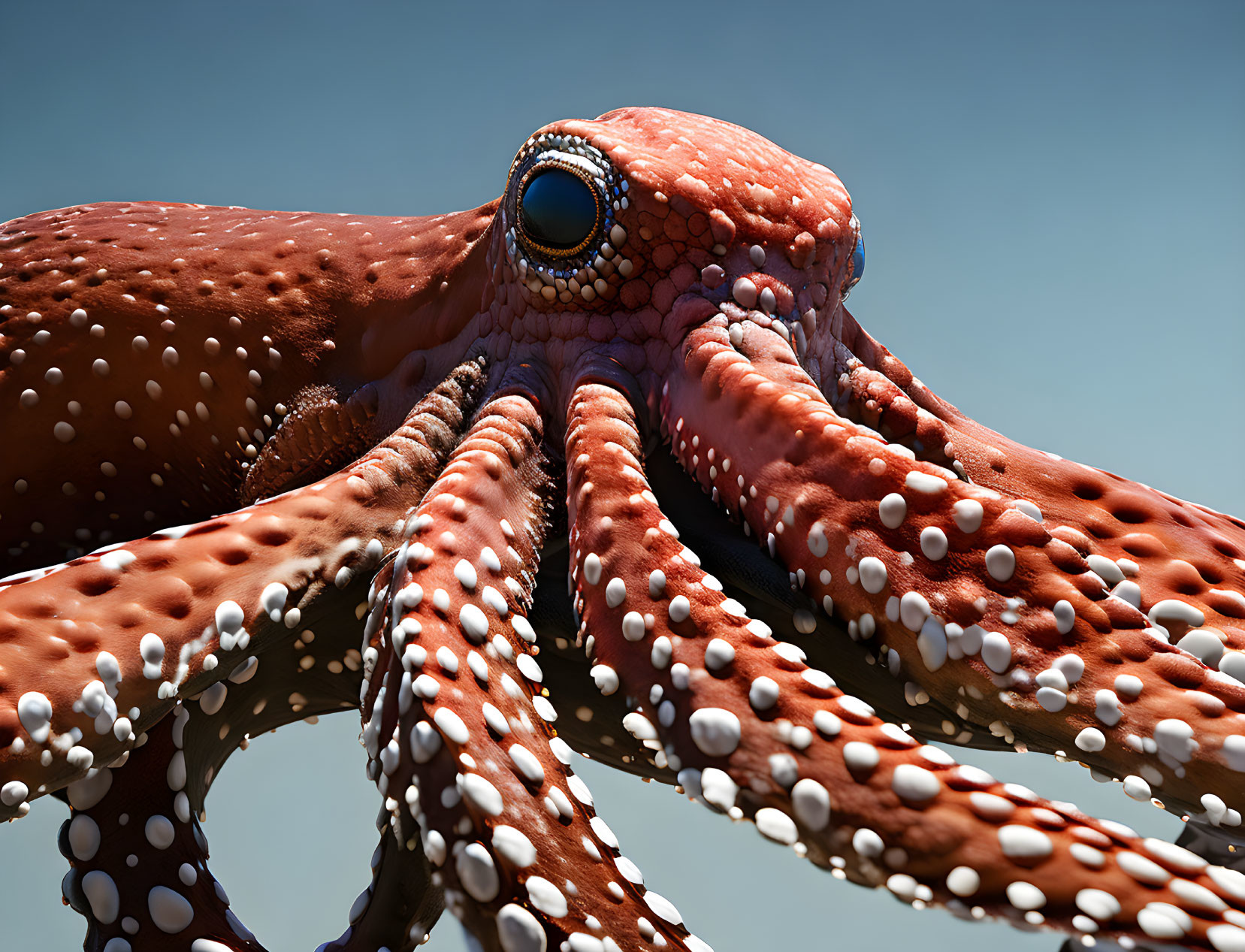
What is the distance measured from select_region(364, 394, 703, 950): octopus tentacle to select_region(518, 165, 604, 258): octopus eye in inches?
24.5

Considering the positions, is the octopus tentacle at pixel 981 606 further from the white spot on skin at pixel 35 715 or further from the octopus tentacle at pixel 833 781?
the white spot on skin at pixel 35 715

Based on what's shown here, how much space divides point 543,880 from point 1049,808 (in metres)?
0.58

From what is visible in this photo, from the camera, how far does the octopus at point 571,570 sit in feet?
3.32

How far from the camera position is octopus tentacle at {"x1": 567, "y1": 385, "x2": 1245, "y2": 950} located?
2.92 ft

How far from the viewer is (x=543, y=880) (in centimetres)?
99

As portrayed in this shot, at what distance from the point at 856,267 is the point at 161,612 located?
1.71 m

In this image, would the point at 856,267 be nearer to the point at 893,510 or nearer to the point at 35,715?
the point at 893,510

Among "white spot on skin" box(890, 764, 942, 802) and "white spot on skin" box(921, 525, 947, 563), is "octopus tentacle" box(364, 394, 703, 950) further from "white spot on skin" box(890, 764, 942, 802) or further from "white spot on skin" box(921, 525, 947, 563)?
"white spot on skin" box(921, 525, 947, 563)

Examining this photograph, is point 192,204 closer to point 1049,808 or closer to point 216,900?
point 216,900

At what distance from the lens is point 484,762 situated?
1054mm

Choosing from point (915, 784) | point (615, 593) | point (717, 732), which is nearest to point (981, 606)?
point (915, 784)

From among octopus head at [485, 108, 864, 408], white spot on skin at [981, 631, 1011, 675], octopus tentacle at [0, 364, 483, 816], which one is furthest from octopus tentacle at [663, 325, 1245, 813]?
octopus tentacle at [0, 364, 483, 816]

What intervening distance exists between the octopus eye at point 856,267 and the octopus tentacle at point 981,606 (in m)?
0.81

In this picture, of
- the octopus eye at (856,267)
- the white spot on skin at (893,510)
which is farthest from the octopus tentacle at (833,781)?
the octopus eye at (856,267)
